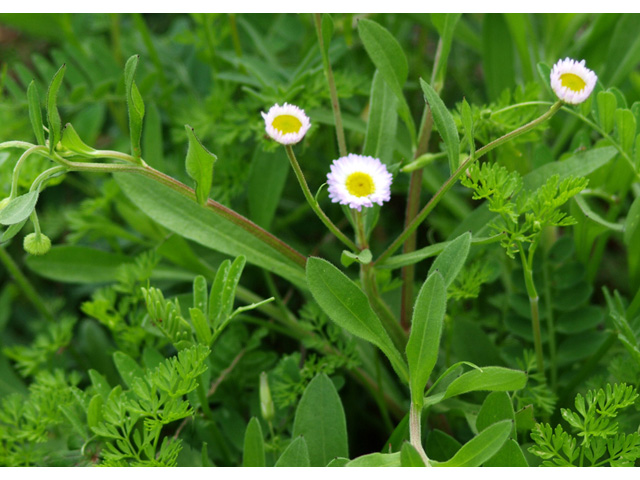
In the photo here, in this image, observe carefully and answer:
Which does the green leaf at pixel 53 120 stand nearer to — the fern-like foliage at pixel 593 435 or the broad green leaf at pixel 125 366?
the broad green leaf at pixel 125 366

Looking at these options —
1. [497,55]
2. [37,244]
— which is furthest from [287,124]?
[497,55]

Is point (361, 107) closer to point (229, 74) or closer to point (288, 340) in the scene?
point (229, 74)

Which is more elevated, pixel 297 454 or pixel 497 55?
pixel 497 55

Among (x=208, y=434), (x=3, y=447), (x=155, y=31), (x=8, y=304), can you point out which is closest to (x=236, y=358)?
(x=208, y=434)

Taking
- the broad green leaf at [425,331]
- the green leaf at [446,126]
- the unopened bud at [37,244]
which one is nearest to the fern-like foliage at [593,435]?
the broad green leaf at [425,331]

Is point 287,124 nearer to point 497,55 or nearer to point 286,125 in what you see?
point 286,125
